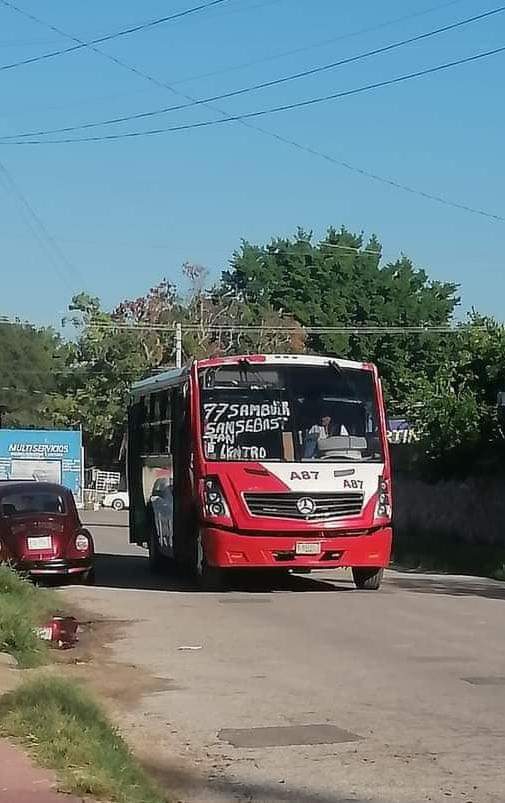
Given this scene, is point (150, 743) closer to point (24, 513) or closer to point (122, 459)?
point (24, 513)

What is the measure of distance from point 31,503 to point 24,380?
224 feet

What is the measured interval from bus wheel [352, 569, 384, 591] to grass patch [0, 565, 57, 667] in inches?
191

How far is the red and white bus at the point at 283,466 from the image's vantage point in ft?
60.9

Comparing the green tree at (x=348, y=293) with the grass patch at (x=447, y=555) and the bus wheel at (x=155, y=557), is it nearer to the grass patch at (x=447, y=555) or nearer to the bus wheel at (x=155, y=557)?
the grass patch at (x=447, y=555)

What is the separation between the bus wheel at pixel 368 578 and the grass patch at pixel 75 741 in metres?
10.6

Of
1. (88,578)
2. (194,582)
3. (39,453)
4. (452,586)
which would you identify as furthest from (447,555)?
(39,453)

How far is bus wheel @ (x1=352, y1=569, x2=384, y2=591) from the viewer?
20.1 meters

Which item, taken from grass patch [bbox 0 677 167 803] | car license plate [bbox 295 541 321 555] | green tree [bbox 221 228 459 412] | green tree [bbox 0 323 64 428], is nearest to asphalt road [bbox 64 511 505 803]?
grass patch [bbox 0 677 167 803]

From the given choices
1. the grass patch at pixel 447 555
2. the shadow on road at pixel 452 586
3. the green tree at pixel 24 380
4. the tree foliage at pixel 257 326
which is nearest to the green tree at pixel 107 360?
the tree foliage at pixel 257 326

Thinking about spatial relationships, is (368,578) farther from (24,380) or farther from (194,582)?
(24,380)

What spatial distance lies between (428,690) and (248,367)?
876 centimetres

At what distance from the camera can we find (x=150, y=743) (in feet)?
30.8

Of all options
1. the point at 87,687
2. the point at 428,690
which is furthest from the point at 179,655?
the point at 428,690

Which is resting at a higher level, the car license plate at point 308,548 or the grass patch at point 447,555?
the car license plate at point 308,548
